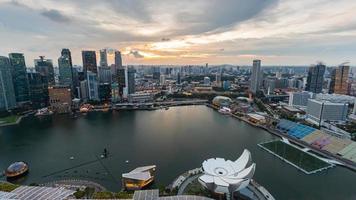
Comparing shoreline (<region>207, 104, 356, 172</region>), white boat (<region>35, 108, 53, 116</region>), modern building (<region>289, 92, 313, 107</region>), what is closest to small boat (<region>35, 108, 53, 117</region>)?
white boat (<region>35, 108, 53, 116</region>)

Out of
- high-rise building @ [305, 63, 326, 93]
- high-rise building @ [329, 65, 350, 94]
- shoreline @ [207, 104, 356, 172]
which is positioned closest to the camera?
shoreline @ [207, 104, 356, 172]

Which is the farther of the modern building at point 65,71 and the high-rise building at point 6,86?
the modern building at point 65,71

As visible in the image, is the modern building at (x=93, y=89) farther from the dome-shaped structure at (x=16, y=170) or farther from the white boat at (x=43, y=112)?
the dome-shaped structure at (x=16, y=170)

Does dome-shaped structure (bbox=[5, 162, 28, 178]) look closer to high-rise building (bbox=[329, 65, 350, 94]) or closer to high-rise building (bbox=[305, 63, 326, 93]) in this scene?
high-rise building (bbox=[305, 63, 326, 93])

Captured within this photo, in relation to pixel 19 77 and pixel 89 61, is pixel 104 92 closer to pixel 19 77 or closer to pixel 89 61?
pixel 89 61

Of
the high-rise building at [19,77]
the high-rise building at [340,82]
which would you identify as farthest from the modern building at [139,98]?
the high-rise building at [340,82]

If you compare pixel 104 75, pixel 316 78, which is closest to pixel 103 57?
pixel 104 75
